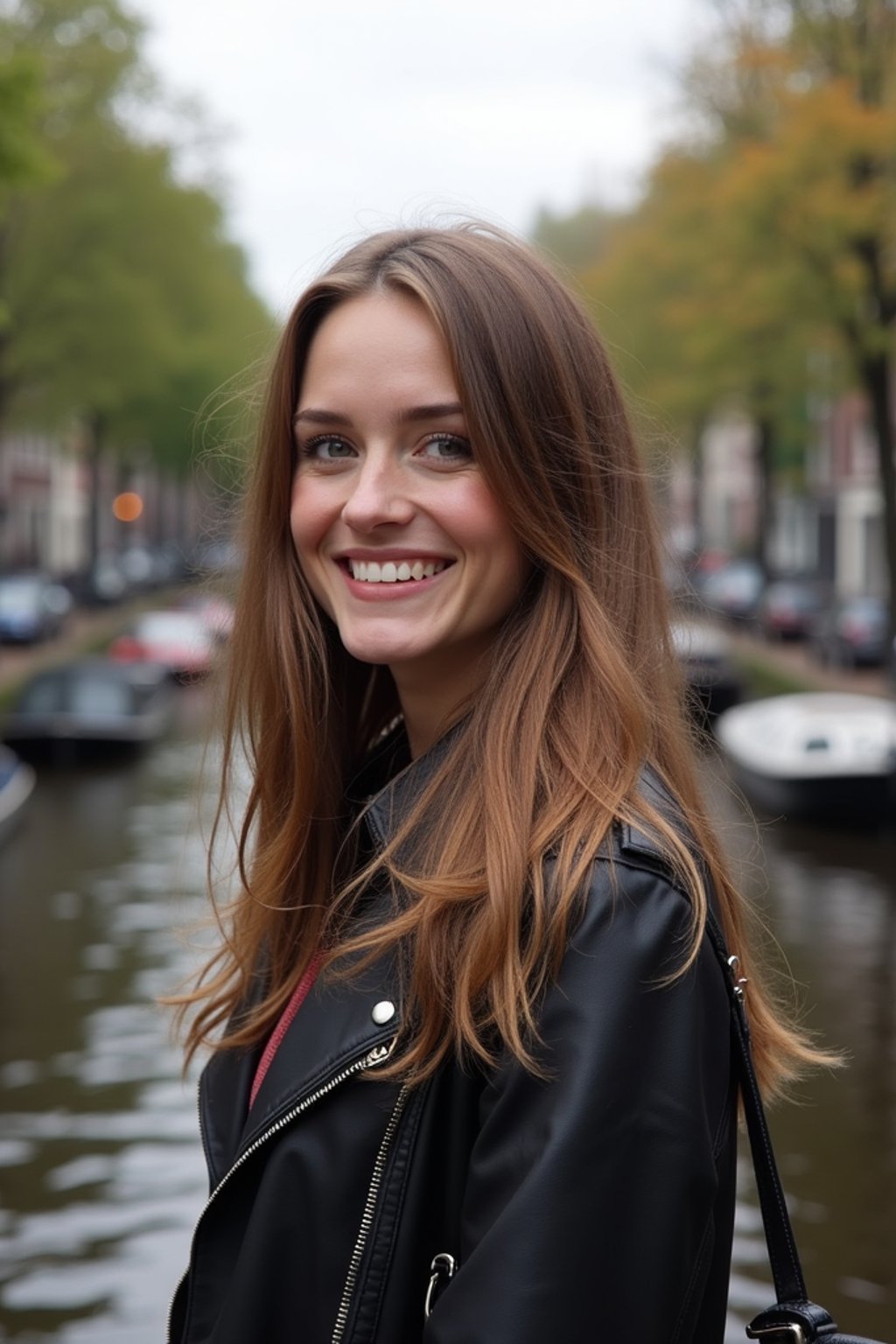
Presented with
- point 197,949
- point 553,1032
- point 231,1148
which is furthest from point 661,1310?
point 197,949

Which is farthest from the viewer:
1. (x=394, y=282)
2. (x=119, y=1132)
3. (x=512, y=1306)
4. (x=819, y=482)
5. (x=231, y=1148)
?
(x=819, y=482)

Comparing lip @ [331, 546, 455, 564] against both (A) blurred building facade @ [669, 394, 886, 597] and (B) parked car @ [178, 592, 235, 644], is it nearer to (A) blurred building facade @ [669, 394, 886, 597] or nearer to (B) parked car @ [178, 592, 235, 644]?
(B) parked car @ [178, 592, 235, 644]

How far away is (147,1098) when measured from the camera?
8828mm

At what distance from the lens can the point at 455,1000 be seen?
1.62 metres

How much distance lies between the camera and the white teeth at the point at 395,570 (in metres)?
1.89

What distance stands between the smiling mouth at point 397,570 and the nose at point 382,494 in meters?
0.05

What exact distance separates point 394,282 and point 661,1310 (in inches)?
41.2

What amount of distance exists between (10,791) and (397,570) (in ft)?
51.4

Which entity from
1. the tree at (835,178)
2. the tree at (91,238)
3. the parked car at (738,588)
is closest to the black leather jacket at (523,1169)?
the tree at (835,178)

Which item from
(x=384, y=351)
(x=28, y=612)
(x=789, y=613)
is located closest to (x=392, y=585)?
(x=384, y=351)

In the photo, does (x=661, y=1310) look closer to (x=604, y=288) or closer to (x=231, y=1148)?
(x=231, y=1148)

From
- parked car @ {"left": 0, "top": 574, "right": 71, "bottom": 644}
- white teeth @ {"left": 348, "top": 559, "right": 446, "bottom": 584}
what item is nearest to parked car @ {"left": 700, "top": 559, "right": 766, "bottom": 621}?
parked car @ {"left": 0, "top": 574, "right": 71, "bottom": 644}

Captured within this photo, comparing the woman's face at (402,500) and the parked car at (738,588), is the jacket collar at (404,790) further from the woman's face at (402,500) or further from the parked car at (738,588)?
the parked car at (738,588)

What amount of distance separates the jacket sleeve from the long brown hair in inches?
1.4
